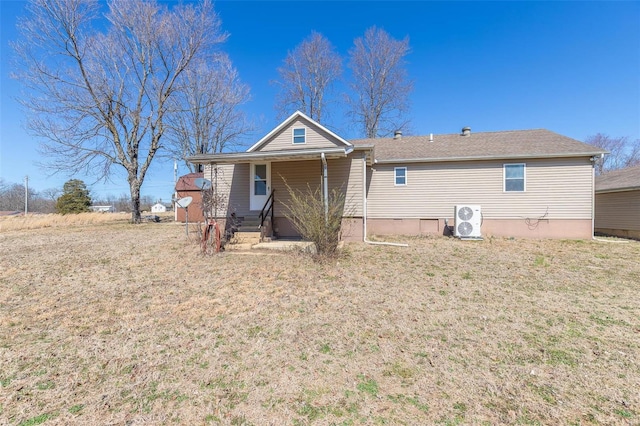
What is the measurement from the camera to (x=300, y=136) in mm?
11625

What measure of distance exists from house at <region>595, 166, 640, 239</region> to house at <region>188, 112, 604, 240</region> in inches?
112

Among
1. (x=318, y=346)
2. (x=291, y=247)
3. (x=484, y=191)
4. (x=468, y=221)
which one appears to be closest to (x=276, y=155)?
(x=291, y=247)

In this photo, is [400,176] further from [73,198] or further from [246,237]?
[73,198]

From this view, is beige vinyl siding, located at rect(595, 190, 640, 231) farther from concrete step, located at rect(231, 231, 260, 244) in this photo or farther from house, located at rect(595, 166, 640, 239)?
concrete step, located at rect(231, 231, 260, 244)

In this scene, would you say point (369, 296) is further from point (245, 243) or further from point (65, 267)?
point (65, 267)

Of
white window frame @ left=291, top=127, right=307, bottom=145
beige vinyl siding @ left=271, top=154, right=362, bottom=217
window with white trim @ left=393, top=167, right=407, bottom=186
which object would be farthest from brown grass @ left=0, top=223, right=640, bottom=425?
white window frame @ left=291, top=127, right=307, bottom=145

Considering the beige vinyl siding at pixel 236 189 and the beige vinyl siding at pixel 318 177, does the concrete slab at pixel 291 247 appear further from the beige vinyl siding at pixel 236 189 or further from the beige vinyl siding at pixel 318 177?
the beige vinyl siding at pixel 236 189

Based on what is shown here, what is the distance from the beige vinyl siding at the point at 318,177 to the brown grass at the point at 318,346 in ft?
14.8

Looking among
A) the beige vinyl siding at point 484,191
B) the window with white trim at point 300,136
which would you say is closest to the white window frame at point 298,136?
the window with white trim at point 300,136

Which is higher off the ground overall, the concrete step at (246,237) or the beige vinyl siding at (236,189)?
the beige vinyl siding at (236,189)

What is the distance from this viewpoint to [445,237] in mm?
11297

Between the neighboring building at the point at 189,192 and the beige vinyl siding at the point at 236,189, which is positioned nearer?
the beige vinyl siding at the point at 236,189

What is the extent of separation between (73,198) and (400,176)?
1242 inches

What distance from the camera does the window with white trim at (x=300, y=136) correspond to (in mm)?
11578
